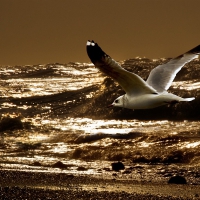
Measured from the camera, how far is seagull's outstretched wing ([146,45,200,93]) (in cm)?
1071

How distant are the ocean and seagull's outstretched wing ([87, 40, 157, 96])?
2604 mm

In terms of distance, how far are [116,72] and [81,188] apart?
105 inches

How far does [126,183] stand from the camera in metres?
11.6

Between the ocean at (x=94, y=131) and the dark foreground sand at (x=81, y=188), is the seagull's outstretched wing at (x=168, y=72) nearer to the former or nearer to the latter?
the dark foreground sand at (x=81, y=188)

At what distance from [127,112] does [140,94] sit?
15.1 m

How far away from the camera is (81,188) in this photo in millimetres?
11078

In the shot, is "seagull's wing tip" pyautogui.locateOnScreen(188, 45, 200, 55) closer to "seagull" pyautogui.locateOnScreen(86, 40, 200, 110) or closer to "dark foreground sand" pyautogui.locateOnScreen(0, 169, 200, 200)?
"seagull" pyautogui.locateOnScreen(86, 40, 200, 110)

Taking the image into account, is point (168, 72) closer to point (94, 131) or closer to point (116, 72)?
point (116, 72)

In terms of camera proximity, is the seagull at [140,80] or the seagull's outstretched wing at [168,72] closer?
the seagull at [140,80]

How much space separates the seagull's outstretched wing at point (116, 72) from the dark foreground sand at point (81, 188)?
5.33ft

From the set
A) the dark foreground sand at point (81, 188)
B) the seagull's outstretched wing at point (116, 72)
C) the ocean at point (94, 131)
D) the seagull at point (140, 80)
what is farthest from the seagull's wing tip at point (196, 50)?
the ocean at point (94, 131)

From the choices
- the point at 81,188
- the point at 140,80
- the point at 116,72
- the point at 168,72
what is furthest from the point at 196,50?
the point at 81,188

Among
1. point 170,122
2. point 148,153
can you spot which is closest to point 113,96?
point 170,122

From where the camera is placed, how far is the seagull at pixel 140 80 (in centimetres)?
875
